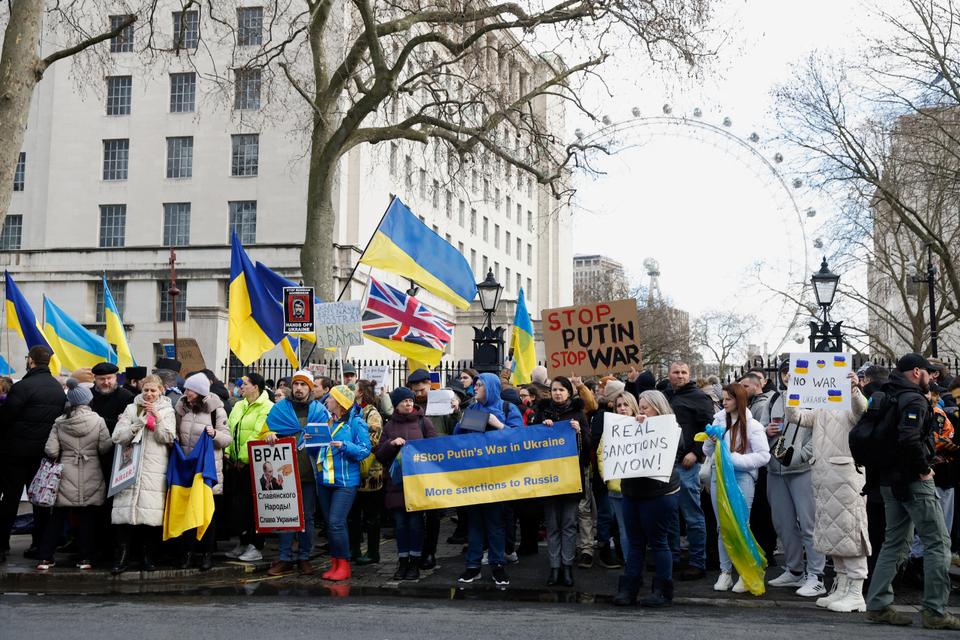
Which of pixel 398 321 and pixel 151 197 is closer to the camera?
pixel 398 321

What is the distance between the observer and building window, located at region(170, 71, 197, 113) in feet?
153

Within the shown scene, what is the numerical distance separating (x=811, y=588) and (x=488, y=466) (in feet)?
10.8

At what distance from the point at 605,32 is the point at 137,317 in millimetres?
31425

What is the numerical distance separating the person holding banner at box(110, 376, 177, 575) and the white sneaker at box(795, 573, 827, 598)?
252 inches

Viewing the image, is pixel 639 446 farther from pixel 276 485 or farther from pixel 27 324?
pixel 27 324

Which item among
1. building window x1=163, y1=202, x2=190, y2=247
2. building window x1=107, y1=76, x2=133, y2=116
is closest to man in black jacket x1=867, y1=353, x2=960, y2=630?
building window x1=163, y1=202, x2=190, y2=247

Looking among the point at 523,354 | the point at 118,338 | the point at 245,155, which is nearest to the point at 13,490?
the point at 118,338

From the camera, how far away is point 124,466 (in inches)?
407

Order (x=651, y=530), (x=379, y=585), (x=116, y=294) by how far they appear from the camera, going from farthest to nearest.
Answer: (x=116, y=294) < (x=379, y=585) < (x=651, y=530)

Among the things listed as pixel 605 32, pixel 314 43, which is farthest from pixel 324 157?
pixel 605 32

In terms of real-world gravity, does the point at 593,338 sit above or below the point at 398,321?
below

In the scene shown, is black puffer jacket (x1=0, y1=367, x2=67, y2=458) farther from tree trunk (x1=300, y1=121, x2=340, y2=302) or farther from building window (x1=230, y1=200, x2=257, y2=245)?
building window (x1=230, y1=200, x2=257, y2=245)

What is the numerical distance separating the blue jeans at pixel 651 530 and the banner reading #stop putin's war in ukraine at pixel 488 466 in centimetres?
108

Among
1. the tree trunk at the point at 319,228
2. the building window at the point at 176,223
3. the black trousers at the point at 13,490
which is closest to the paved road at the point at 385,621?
the black trousers at the point at 13,490
